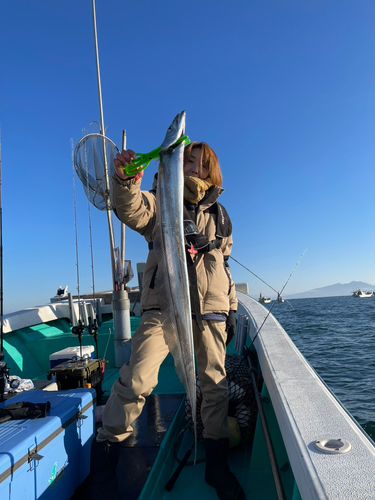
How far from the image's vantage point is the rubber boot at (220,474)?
6.81 ft

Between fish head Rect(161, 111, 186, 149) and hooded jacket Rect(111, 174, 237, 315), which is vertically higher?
fish head Rect(161, 111, 186, 149)

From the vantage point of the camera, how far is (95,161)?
17.7 feet

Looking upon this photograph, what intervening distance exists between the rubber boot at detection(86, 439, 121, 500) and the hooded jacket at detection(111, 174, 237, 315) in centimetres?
91

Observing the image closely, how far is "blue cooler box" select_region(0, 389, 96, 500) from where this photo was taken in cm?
154

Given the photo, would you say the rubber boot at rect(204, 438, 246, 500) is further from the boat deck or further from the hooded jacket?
the hooded jacket

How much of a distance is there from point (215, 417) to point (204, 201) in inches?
59.4

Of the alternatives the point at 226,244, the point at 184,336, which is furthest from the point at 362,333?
the point at 184,336

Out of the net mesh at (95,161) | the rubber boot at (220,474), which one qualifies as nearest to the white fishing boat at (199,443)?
the rubber boot at (220,474)

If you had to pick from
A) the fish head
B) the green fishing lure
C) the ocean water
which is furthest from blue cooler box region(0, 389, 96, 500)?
the ocean water

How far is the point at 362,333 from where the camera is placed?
44.5 feet


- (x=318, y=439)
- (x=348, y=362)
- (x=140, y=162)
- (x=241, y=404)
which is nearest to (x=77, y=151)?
(x=140, y=162)

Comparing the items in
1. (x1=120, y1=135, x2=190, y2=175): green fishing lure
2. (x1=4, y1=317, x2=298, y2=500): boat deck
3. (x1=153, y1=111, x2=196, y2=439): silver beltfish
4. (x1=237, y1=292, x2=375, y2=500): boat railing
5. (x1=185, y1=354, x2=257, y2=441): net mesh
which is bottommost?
(x1=4, y1=317, x2=298, y2=500): boat deck

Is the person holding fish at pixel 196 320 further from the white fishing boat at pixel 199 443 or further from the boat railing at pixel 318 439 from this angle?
the boat railing at pixel 318 439

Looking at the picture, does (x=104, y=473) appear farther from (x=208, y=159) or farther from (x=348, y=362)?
(x=348, y=362)
